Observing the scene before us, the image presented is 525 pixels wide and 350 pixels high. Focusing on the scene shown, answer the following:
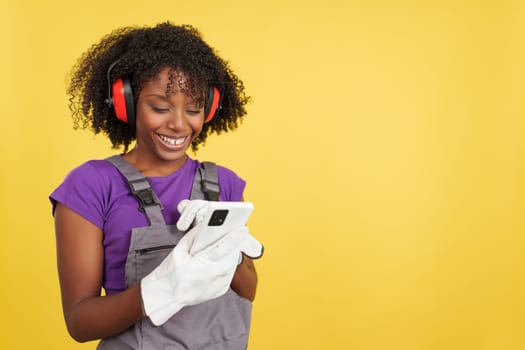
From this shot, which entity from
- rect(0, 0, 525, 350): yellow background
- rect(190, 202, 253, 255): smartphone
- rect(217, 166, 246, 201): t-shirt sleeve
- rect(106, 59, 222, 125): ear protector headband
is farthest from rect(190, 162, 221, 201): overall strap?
rect(0, 0, 525, 350): yellow background

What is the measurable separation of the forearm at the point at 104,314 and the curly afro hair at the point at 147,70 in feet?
1.58

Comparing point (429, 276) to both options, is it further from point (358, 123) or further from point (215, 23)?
point (215, 23)

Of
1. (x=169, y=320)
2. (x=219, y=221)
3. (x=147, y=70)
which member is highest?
(x=147, y=70)

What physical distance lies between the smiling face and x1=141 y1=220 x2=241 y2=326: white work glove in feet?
1.05

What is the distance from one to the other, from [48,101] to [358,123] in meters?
1.24

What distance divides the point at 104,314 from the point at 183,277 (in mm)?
224

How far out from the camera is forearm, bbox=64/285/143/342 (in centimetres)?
A: 149

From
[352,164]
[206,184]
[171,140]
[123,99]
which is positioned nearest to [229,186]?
[206,184]

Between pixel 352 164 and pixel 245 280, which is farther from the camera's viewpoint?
pixel 352 164

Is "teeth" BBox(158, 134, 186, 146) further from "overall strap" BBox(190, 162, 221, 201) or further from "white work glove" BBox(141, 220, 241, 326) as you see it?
"white work glove" BBox(141, 220, 241, 326)

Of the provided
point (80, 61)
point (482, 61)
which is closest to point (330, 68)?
point (482, 61)

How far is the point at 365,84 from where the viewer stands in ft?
10.2

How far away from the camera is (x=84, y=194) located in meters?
1.58

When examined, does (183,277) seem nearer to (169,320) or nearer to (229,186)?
(169,320)
